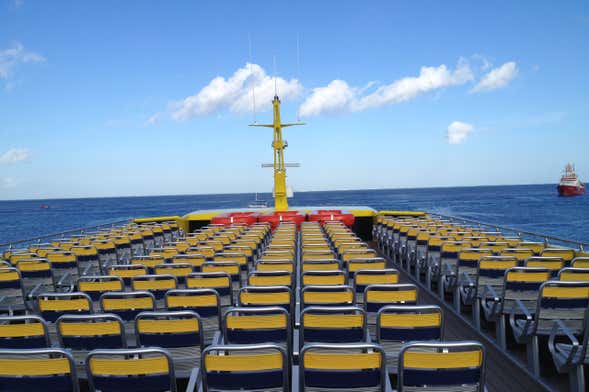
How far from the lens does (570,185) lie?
103 meters

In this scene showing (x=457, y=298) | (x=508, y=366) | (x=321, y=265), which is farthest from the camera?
(x=457, y=298)

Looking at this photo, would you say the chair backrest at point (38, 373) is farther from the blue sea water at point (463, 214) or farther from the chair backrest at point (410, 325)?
the blue sea water at point (463, 214)

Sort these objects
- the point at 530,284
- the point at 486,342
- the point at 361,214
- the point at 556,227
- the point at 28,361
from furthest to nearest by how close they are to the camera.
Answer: the point at 556,227, the point at 361,214, the point at 486,342, the point at 530,284, the point at 28,361

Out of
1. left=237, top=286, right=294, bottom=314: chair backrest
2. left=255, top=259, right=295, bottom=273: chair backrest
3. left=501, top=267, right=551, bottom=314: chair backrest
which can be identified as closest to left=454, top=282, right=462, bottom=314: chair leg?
left=501, top=267, right=551, bottom=314: chair backrest

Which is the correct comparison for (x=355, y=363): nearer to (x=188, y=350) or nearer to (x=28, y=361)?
(x=188, y=350)

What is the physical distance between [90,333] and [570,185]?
424 feet

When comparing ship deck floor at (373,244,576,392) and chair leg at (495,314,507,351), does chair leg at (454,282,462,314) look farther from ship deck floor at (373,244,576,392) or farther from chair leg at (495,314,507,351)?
chair leg at (495,314,507,351)

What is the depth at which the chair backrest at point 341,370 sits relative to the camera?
2.12 metres

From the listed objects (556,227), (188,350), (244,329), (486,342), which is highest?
(244,329)

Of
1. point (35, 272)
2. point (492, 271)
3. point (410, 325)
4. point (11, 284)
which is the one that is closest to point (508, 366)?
point (492, 271)

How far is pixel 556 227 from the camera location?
145ft

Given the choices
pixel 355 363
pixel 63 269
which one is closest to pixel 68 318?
pixel 355 363

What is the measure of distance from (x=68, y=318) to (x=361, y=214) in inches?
492

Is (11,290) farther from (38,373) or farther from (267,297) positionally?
(267,297)
